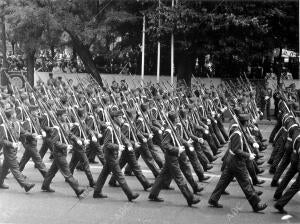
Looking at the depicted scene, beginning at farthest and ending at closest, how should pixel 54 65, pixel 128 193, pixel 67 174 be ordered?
pixel 54 65 → pixel 67 174 → pixel 128 193

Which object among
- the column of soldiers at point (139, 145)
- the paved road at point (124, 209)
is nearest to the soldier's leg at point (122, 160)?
the column of soldiers at point (139, 145)

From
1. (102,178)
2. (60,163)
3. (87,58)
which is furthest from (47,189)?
(87,58)

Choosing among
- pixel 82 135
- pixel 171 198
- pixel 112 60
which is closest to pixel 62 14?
pixel 112 60

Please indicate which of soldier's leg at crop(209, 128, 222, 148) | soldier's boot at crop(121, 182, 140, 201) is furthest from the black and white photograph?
soldier's leg at crop(209, 128, 222, 148)

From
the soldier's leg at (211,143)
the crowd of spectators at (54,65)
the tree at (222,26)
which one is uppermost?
the tree at (222,26)

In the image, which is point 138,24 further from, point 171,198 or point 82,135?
point 171,198

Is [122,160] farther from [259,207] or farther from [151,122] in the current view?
[259,207]

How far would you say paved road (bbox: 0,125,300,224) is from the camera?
392 inches

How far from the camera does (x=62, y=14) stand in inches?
980

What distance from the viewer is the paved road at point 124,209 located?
32.6 ft

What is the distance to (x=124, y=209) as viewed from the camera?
1061 cm

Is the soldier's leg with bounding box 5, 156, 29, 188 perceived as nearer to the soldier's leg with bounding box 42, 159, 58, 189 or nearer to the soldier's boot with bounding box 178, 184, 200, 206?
the soldier's leg with bounding box 42, 159, 58, 189

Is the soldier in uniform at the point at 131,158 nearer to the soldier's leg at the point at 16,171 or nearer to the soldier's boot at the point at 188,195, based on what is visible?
the soldier's boot at the point at 188,195

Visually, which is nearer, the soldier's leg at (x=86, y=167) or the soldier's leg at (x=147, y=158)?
the soldier's leg at (x=86, y=167)
